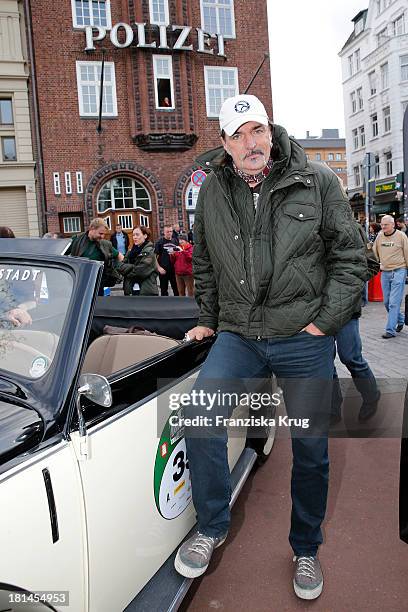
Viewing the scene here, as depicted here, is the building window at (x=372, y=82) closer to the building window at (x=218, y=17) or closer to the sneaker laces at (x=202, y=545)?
the building window at (x=218, y=17)

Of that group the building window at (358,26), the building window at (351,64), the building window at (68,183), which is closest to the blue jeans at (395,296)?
the building window at (68,183)

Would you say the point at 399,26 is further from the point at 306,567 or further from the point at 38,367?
the point at 38,367

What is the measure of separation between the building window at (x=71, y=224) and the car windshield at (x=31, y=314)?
63.9ft

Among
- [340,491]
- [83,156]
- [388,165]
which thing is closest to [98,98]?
[83,156]

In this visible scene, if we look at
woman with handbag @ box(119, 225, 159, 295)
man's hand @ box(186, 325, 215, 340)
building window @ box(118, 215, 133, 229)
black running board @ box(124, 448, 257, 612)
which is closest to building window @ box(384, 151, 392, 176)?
building window @ box(118, 215, 133, 229)

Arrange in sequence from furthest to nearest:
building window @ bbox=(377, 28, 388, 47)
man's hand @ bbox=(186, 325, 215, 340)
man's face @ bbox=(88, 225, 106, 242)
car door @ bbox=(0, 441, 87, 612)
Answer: building window @ bbox=(377, 28, 388, 47) < man's face @ bbox=(88, 225, 106, 242) < man's hand @ bbox=(186, 325, 215, 340) < car door @ bbox=(0, 441, 87, 612)

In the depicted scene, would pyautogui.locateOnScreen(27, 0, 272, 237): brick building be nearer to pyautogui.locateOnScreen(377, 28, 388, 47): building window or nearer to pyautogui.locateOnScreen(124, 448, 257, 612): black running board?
pyautogui.locateOnScreen(124, 448, 257, 612): black running board

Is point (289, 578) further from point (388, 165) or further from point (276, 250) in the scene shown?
point (388, 165)

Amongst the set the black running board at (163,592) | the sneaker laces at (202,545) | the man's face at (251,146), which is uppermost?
the man's face at (251,146)

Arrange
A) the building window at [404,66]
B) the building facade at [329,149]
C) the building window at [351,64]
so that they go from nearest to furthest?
the building window at [404,66], the building window at [351,64], the building facade at [329,149]

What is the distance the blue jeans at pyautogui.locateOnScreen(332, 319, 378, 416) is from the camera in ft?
13.8

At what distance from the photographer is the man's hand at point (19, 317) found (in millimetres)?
1946

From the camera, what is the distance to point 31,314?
1955mm

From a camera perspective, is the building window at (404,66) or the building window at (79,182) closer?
the building window at (79,182)
